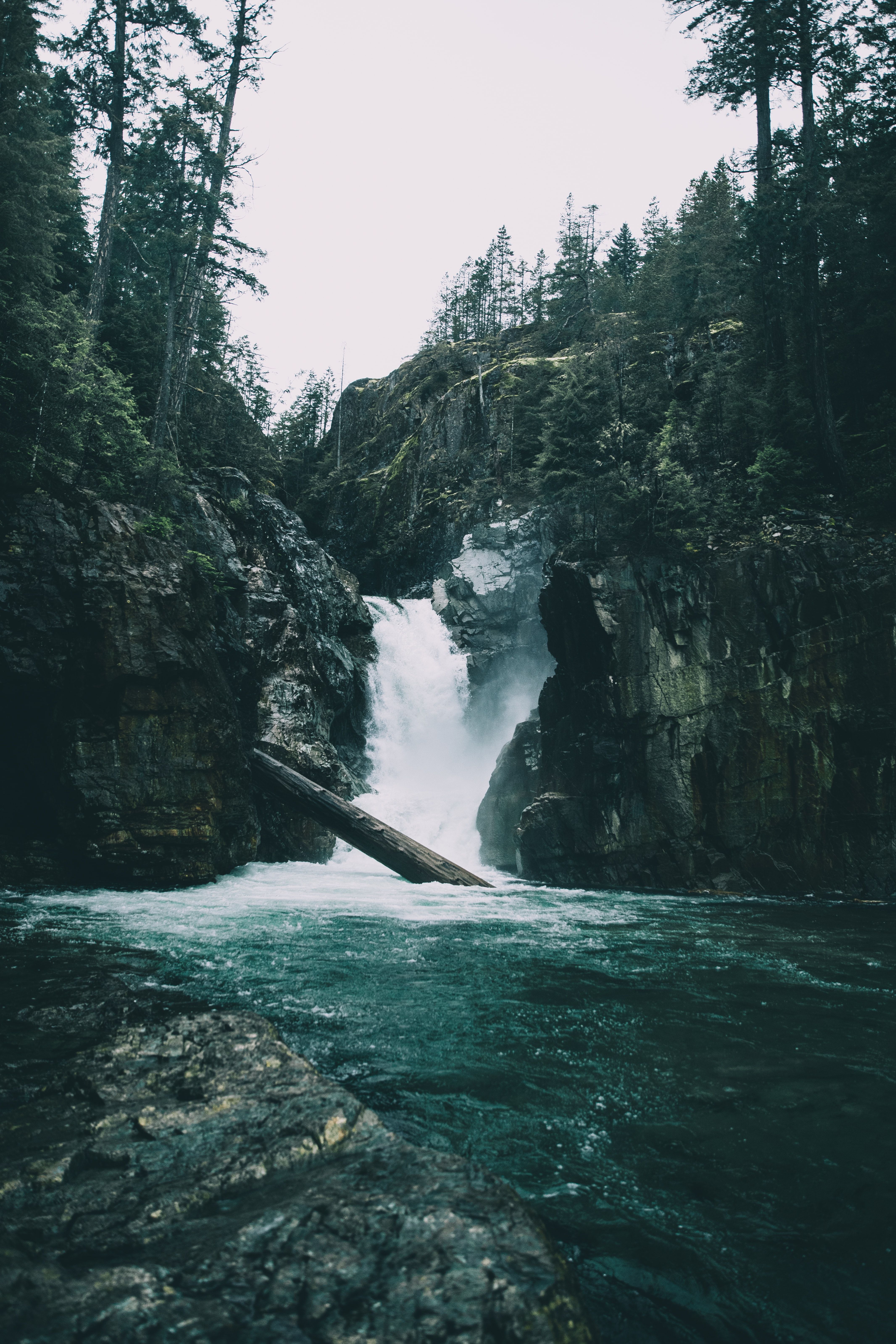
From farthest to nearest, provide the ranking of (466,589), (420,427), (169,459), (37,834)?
(420,427)
(466,589)
(169,459)
(37,834)

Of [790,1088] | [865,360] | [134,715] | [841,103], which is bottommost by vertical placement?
[790,1088]

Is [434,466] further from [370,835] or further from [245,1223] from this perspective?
[245,1223]

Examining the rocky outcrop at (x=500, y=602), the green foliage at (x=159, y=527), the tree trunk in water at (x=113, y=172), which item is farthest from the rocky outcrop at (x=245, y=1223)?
the rocky outcrop at (x=500, y=602)

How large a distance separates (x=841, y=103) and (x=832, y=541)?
16.0 meters

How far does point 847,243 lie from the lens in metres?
17.0

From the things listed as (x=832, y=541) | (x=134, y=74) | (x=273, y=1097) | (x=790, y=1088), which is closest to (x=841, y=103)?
(x=832, y=541)

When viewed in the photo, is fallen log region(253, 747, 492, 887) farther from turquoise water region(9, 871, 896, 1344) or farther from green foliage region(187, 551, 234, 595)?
green foliage region(187, 551, 234, 595)

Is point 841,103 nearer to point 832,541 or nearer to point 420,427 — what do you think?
point 832,541

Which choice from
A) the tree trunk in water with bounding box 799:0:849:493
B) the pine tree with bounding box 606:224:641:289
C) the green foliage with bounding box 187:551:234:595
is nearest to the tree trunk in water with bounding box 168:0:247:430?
the green foliage with bounding box 187:551:234:595

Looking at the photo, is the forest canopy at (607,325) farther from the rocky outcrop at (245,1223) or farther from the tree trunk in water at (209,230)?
the rocky outcrop at (245,1223)

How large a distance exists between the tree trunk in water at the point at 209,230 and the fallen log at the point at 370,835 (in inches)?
500

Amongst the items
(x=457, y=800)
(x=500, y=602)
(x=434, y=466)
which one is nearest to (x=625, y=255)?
(x=434, y=466)

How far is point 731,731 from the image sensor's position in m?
12.1

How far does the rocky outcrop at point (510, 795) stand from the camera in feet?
52.6
